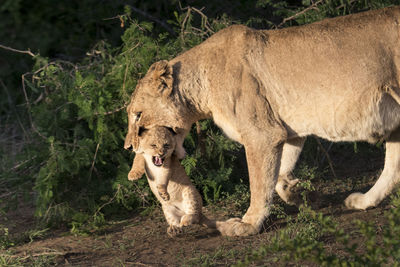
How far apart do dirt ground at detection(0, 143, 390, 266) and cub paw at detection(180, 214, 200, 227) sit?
20 cm

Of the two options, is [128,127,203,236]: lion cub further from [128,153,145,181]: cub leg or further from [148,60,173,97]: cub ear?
[148,60,173,97]: cub ear

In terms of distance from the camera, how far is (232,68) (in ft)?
16.7

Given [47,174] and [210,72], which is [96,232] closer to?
[47,174]

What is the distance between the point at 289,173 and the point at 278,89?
950mm

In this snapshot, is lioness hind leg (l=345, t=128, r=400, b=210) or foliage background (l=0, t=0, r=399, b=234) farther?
foliage background (l=0, t=0, r=399, b=234)

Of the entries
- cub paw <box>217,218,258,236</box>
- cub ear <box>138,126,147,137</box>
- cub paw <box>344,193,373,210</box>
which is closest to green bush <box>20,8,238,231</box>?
cub ear <box>138,126,147,137</box>

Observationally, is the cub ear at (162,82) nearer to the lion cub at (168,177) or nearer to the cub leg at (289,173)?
the lion cub at (168,177)

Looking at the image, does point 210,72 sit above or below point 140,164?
above

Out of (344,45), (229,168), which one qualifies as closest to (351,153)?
(229,168)

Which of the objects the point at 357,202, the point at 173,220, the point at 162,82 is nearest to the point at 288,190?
the point at 357,202

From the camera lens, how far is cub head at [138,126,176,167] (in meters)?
5.00

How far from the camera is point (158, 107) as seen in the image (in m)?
5.20

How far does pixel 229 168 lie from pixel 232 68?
153 cm

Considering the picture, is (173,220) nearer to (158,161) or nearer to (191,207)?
(191,207)
